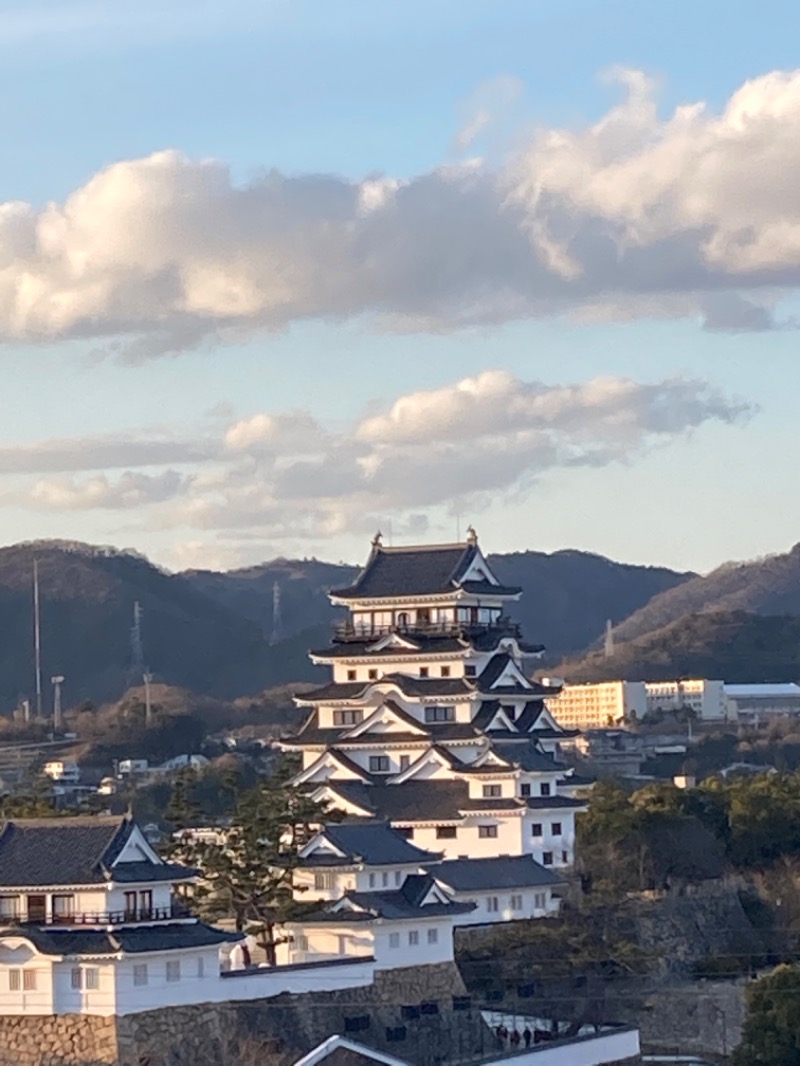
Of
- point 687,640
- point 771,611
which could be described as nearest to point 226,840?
point 687,640

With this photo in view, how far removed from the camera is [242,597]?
192 m

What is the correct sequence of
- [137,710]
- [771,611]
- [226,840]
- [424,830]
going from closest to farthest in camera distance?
1. [226,840]
2. [424,830]
3. [137,710]
4. [771,611]

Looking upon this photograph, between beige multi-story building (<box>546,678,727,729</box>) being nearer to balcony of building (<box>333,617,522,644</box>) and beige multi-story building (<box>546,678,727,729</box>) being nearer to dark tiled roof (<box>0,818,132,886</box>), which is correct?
balcony of building (<box>333,617,522,644</box>)

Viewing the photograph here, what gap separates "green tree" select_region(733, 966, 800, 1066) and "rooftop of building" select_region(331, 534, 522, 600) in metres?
14.0

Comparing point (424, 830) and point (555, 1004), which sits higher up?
point (424, 830)

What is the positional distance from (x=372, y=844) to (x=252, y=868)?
8.25 feet

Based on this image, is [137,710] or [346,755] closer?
[346,755]

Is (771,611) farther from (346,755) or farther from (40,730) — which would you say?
(346,755)

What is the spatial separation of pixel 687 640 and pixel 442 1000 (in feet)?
307

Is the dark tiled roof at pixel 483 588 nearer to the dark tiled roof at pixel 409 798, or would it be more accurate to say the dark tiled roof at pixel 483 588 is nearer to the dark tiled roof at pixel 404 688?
the dark tiled roof at pixel 404 688

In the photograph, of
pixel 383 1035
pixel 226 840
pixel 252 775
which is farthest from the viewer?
pixel 252 775

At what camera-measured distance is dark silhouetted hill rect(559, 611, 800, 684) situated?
12700cm

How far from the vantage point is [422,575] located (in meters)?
51.5

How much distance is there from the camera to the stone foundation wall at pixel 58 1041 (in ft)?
112
